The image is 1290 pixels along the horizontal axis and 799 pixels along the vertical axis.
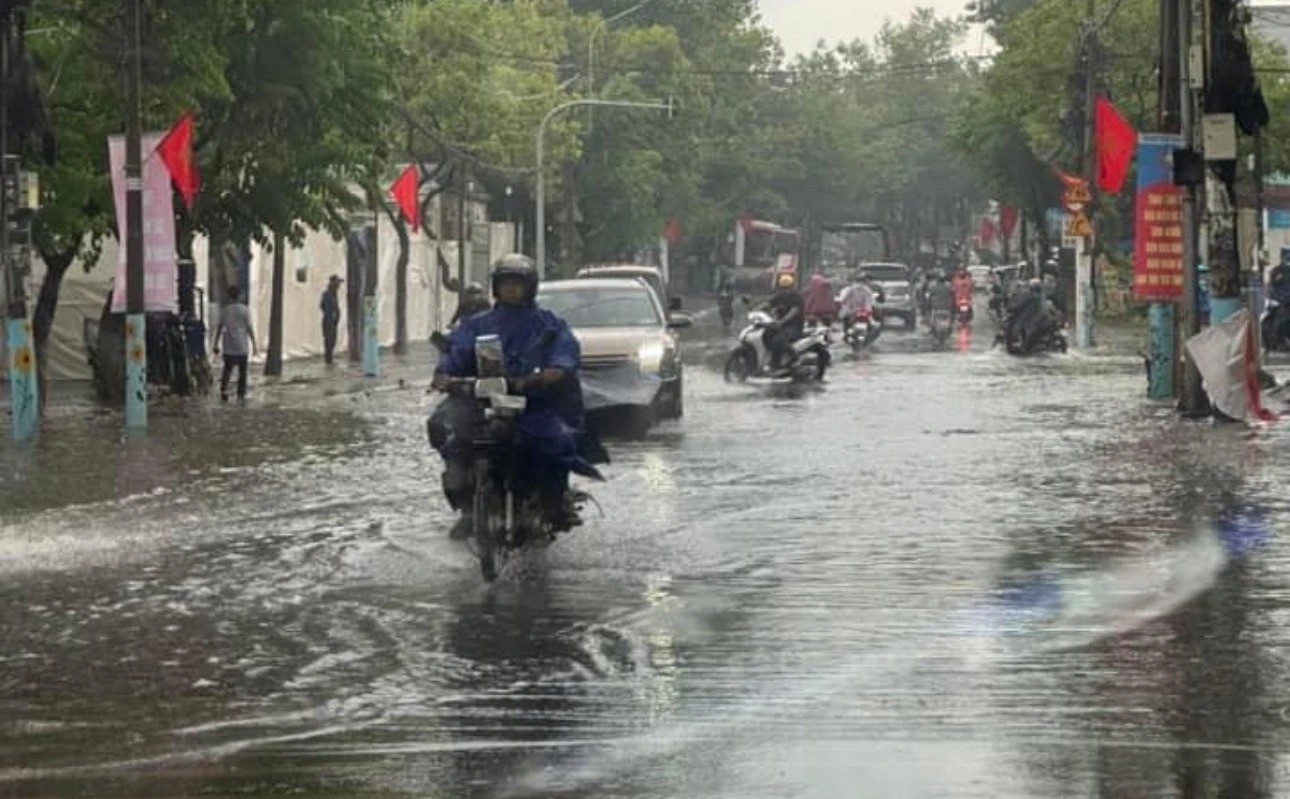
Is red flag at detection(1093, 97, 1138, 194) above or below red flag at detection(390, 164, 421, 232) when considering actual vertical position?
above

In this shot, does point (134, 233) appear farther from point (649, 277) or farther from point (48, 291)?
point (649, 277)

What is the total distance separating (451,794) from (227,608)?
5.17 m

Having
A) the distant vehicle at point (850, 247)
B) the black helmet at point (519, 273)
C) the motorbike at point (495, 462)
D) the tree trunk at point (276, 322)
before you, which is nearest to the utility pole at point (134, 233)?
the tree trunk at point (276, 322)

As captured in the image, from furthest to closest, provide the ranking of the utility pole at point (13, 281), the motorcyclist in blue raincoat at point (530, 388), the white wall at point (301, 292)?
1. the white wall at point (301, 292)
2. the utility pole at point (13, 281)
3. the motorcyclist in blue raincoat at point (530, 388)

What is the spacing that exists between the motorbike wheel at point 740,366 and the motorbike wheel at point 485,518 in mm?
24899

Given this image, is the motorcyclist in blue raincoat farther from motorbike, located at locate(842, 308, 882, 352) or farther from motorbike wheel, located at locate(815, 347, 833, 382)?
motorbike, located at locate(842, 308, 882, 352)

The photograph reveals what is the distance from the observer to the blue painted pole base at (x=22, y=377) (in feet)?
84.5

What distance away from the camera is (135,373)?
28281 millimetres

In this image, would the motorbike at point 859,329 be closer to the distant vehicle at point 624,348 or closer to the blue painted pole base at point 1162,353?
the blue painted pole base at point 1162,353

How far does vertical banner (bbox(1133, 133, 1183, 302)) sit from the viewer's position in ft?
96.4

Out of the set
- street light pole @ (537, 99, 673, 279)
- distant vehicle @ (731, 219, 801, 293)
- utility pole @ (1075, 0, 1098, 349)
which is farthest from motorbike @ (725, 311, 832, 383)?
distant vehicle @ (731, 219, 801, 293)

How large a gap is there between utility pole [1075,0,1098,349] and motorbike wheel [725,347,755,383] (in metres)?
13.1

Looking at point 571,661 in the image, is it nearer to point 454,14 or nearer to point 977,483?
point 977,483

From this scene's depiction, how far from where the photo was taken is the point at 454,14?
A: 63.2m
